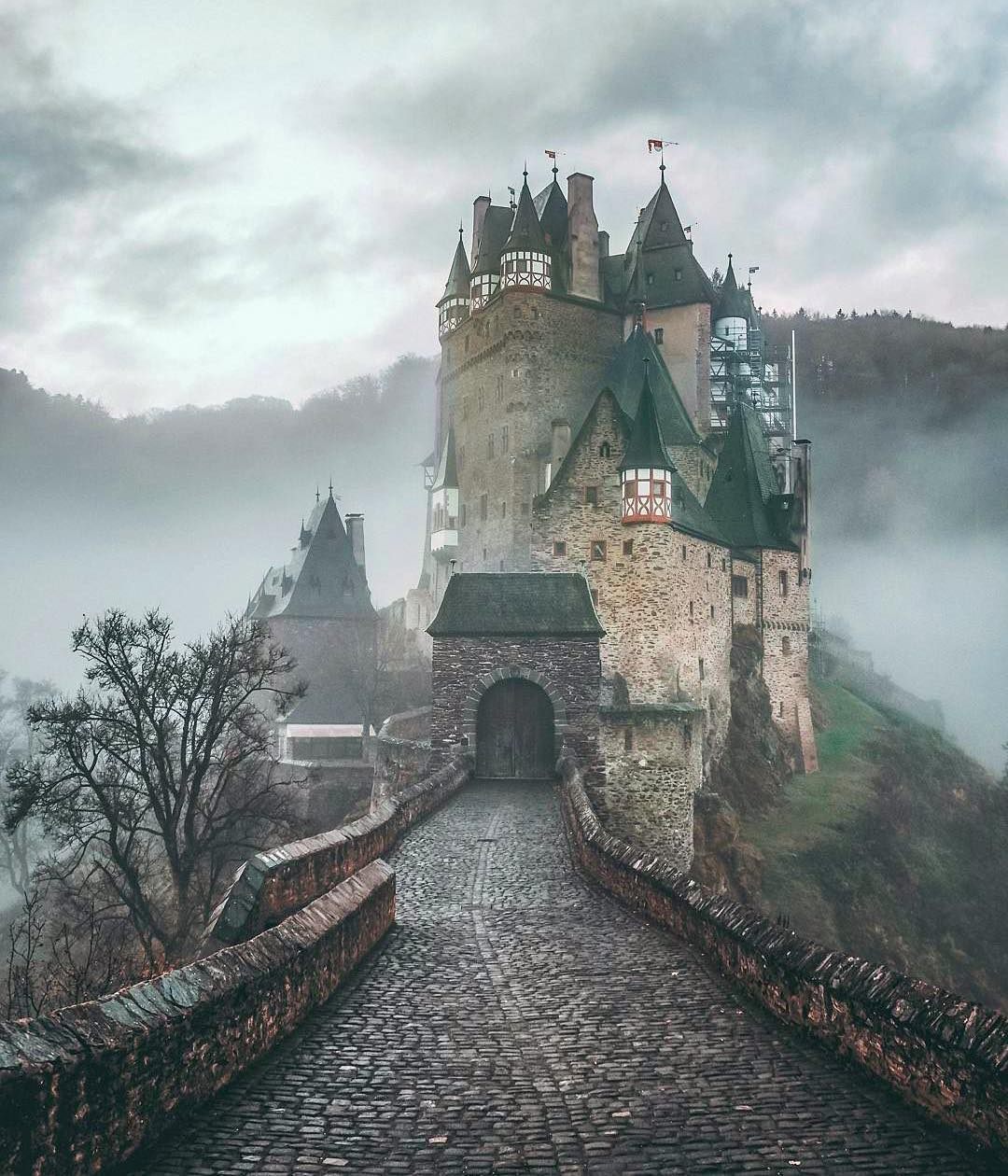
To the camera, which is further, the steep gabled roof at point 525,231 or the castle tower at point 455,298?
the castle tower at point 455,298

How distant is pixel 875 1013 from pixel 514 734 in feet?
63.7

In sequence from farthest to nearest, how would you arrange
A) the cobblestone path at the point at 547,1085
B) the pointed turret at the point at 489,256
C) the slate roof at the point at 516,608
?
the pointed turret at the point at 489,256 < the slate roof at the point at 516,608 < the cobblestone path at the point at 547,1085

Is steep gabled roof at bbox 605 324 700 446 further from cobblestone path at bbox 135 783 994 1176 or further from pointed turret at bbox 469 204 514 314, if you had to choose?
cobblestone path at bbox 135 783 994 1176

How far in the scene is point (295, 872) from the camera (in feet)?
35.7

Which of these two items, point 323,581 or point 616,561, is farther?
point 323,581

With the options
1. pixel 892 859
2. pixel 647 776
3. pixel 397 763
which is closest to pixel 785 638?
pixel 892 859

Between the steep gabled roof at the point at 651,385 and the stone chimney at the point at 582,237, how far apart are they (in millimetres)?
3551

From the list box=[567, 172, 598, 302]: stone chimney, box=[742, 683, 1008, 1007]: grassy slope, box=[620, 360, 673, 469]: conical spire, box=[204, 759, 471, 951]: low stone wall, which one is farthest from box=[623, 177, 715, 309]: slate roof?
box=[204, 759, 471, 951]: low stone wall

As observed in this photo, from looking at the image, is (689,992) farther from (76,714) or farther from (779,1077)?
(76,714)

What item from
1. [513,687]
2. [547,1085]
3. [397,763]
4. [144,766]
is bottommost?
[397,763]

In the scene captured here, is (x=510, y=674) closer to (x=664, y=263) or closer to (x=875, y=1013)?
(x=875, y=1013)

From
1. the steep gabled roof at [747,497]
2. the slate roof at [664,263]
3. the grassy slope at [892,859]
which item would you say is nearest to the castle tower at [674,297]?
the slate roof at [664,263]

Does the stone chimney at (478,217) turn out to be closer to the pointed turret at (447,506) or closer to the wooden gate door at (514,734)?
the pointed turret at (447,506)

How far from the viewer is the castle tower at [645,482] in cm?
3400
